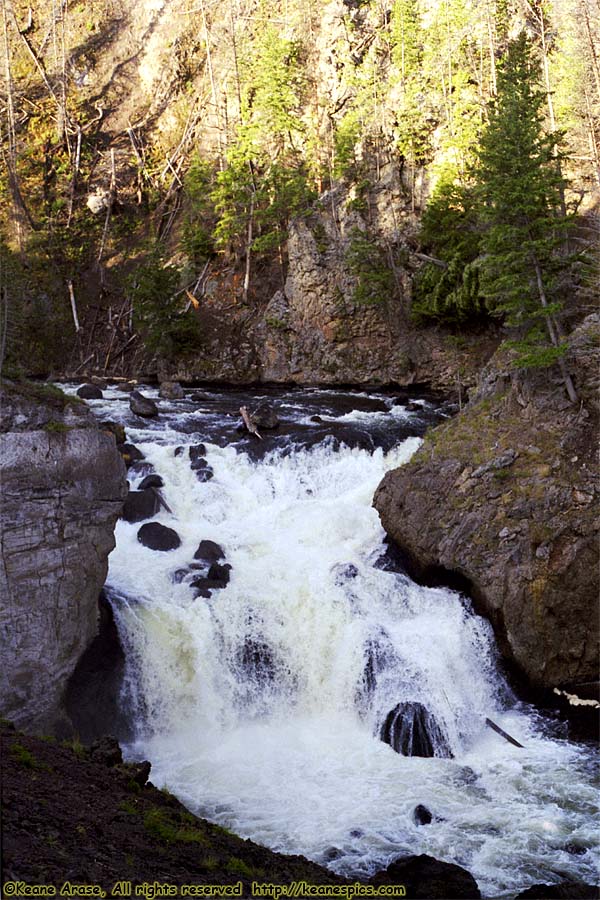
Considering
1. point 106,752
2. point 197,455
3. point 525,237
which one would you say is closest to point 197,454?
point 197,455

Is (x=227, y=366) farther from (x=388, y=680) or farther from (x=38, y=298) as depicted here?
(x=388, y=680)

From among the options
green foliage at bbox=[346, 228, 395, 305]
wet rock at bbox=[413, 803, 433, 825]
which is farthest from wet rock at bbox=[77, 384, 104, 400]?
wet rock at bbox=[413, 803, 433, 825]

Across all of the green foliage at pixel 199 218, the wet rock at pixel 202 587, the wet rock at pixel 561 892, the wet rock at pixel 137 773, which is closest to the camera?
the wet rock at pixel 561 892

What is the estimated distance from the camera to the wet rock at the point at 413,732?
48.2 feet

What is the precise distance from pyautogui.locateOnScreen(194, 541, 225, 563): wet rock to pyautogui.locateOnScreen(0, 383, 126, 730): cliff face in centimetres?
398

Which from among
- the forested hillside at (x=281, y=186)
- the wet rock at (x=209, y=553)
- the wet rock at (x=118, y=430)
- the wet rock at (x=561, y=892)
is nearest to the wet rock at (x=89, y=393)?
the forested hillside at (x=281, y=186)

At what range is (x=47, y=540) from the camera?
545 inches

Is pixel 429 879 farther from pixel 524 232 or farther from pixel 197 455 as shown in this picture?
pixel 524 232

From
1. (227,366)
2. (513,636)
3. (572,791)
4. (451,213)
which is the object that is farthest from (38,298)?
(572,791)

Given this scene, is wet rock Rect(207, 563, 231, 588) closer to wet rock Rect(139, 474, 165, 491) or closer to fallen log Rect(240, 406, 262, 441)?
wet rock Rect(139, 474, 165, 491)

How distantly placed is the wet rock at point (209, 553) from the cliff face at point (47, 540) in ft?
13.0

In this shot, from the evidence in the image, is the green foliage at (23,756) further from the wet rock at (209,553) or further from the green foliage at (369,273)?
the green foliage at (369,273)

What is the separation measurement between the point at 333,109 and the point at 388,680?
42491mm

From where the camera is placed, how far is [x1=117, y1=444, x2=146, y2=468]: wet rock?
74.2 feet
